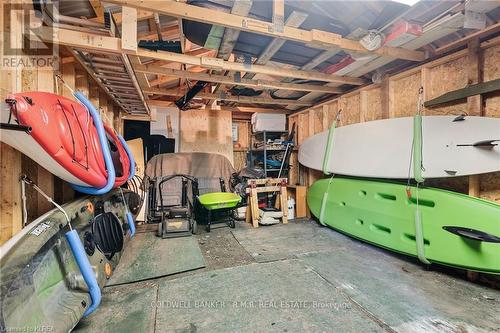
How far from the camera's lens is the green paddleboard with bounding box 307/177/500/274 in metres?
1.89

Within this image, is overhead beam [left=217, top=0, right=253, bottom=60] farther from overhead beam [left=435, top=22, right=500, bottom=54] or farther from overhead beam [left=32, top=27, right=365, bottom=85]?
overhead beam [left=435, top=22, right=500, bottom=54]

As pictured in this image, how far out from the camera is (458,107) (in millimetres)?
2373

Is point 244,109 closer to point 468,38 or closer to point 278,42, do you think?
point 278,42

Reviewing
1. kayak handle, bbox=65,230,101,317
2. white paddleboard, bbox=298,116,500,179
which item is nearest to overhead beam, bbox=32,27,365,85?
white paddleboard, bbox=298,116,500,179

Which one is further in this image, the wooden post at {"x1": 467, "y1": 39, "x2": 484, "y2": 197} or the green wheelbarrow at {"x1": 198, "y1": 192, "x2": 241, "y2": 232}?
the green wheelbarrow at {"x1": 198, "y1": 192, "x2": 241, "y2": 232}

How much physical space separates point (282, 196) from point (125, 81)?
9.86ft

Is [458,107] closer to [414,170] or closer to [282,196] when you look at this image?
[414,170]

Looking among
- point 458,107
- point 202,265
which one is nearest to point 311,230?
point 202,265

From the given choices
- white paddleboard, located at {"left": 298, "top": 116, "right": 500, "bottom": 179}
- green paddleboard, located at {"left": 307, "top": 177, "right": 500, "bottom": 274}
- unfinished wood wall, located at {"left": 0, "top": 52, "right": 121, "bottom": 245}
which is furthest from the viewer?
white paddleboard, located at {"left": 298, "top": 116, "right": 500, "bottom": 179}

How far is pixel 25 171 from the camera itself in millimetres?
1655

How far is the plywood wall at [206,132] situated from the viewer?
471 cm

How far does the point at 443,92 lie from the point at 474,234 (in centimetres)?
154

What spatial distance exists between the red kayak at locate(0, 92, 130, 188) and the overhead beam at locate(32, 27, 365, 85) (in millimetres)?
483

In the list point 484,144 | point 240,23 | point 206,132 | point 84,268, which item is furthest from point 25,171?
point 484,144
